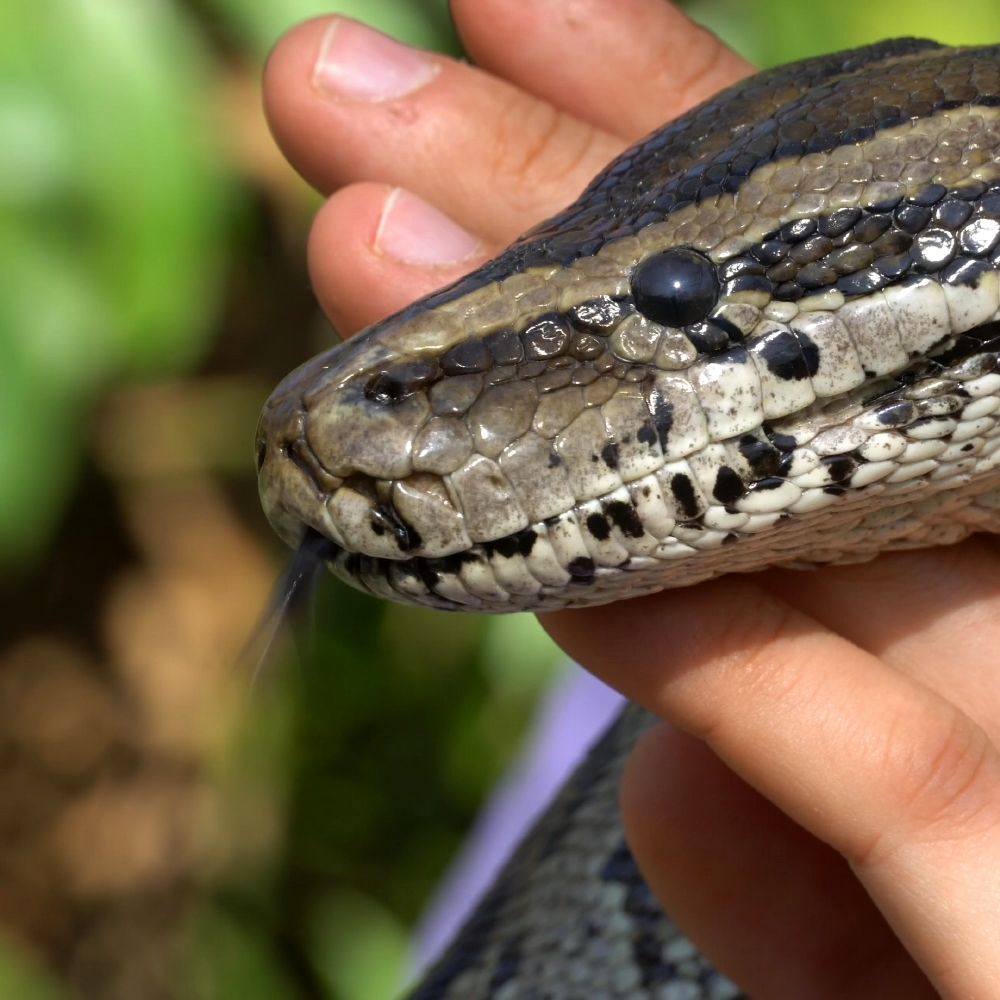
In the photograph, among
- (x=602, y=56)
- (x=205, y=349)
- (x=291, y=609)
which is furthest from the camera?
(x=205, y=349)

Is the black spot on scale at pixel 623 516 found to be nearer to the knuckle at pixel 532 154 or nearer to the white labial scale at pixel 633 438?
the white labial scale at pixel 633 438

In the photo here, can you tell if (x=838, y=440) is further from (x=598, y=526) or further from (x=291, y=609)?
(x=291, y=609)

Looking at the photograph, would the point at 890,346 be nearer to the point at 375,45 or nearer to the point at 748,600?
the point at 748,600

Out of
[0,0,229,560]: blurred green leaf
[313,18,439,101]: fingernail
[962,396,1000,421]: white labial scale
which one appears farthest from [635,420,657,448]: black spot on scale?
[0,0,229,560]: blurred green leaf

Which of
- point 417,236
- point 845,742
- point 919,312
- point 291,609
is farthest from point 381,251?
point 845,742

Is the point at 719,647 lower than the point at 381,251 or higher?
lower

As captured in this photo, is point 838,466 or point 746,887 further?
point 746,887

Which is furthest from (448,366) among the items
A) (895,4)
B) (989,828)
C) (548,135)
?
(895,4)

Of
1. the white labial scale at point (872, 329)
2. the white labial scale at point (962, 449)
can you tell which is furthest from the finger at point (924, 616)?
the white labial scale at point (872, 329)
